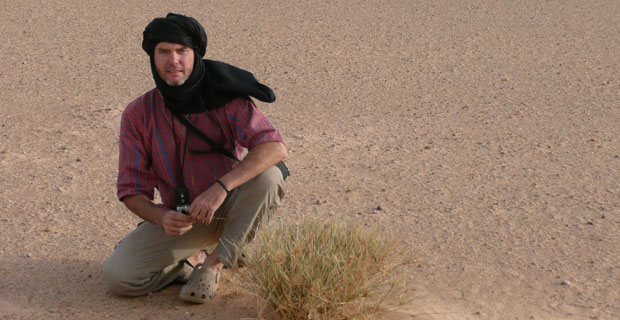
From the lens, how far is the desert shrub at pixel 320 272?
11.8 feet

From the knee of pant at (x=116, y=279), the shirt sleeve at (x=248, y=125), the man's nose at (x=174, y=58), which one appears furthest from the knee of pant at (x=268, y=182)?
the knee of pant at (x=116, y=279)

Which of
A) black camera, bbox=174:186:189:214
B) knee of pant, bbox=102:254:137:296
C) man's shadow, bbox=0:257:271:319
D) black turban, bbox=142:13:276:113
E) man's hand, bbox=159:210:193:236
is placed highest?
black turban, bbox=142:13:276:113

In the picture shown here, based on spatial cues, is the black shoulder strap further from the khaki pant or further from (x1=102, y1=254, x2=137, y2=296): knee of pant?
(x1=102, y1=254, x2=137, y2=296): knee of pant

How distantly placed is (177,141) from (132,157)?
0.76 ft

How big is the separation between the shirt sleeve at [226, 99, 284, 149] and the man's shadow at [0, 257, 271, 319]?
74cm

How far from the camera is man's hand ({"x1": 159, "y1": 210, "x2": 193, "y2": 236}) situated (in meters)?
3.83

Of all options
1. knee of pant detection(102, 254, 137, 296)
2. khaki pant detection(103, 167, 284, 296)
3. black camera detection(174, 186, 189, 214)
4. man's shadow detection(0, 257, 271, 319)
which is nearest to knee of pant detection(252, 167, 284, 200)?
khaki pant detection(103, 167, 284, 296)

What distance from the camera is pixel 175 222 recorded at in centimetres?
384

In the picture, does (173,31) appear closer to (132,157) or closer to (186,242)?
(132,157)

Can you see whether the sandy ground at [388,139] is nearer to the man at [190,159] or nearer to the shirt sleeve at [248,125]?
the man at [190,159]

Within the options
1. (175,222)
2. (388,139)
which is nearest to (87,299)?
(175,222)

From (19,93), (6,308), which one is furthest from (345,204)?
(19,93)

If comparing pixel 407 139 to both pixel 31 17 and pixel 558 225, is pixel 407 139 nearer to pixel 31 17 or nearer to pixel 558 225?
pixel 558 225

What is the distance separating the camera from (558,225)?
5.12 m
